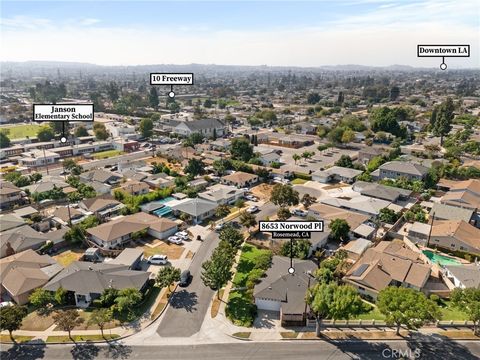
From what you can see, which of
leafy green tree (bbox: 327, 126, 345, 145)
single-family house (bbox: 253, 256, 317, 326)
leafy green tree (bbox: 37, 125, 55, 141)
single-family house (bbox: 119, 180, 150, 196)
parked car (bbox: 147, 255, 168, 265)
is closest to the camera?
single-family house (bbox: 253, 256, 317, 326)

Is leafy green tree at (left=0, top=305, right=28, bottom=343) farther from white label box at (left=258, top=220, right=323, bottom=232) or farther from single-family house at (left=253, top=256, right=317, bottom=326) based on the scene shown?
white label box at (left=258, top=220, right=323, bottom=232)

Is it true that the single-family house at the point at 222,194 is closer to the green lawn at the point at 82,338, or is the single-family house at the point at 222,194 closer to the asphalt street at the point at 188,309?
the asphalt street at the point at 188,309

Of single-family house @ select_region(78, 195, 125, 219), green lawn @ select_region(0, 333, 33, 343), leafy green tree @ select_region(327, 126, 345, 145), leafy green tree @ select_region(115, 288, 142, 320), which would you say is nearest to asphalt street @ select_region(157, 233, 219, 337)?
leafy green tree @ select_region(115, 288, 142, 320)

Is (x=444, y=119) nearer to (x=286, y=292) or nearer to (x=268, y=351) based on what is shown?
(x=286, y=292)

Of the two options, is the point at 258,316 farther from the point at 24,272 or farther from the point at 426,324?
the point at 24,272

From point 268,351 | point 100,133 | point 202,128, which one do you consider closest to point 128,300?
point 268,351

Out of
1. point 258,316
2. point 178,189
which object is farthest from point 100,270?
point 178,189
